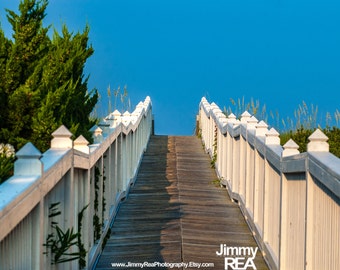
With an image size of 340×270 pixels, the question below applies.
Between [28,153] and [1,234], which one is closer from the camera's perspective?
[1,234]

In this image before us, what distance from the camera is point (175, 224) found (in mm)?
9781

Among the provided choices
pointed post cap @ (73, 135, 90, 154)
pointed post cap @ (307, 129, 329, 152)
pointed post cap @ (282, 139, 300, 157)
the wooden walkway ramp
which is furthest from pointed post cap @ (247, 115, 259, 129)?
pointed post cap @ (307, 129, 329, 152)

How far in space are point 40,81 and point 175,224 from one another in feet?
9.02

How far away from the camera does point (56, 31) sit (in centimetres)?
1177

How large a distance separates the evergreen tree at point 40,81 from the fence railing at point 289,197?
2.40 metres

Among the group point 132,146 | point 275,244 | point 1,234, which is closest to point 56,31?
point 132,146

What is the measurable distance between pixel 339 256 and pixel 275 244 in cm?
295

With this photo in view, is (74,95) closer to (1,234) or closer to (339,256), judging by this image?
(339,256)

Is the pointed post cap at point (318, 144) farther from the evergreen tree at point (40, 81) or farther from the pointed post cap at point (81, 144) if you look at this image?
the evergreen tree at point (40, 81)

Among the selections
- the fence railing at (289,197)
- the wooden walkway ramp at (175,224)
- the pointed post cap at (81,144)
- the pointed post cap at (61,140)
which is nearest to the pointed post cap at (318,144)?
the fence railing at (289,197)

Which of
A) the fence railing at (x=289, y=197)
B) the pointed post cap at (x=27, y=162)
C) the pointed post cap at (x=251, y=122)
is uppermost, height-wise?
the pointed post cap at (x=251, y=122)

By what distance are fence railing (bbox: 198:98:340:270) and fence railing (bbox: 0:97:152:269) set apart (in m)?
→ 1.89

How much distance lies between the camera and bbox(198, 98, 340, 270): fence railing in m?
5.14

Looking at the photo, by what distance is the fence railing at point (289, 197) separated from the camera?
514 cm
